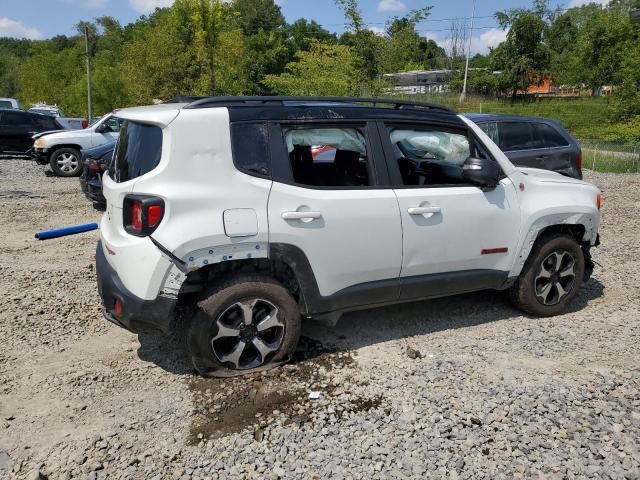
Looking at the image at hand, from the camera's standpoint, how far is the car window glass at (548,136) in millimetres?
8883

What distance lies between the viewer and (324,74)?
21.4 meters

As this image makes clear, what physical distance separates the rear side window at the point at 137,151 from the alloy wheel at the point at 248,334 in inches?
41.2

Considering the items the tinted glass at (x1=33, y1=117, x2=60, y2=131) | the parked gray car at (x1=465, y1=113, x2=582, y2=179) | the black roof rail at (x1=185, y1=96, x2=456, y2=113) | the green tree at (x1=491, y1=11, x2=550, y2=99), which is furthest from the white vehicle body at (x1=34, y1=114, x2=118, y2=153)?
the green tree at (x1=491, y1=11, x2=550, y2=99)

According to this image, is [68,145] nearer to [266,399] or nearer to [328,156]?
[328,156]

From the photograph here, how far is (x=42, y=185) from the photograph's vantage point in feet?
39.2

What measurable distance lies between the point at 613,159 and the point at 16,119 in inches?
749

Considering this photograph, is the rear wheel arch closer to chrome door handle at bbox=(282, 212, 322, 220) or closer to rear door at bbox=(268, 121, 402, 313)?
rear door at bbox=(268, 121, 402, 313)

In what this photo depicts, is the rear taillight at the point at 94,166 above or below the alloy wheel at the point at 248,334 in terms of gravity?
above

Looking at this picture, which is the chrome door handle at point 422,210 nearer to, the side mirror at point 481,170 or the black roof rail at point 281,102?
the side mirror at point 481,170

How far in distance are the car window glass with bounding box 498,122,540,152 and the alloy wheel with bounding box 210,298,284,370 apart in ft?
20.8

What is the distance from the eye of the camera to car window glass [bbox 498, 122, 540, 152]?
8656mm

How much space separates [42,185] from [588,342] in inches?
457

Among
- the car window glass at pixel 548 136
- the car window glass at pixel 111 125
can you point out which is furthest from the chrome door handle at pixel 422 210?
the car window glass at pixel 111 125

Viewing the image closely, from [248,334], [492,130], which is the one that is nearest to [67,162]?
[492,130]
